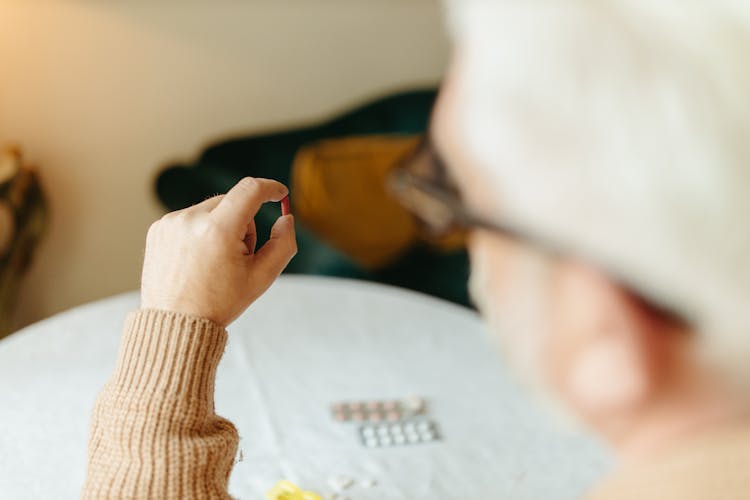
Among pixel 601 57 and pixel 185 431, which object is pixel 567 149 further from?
pixel 185 431

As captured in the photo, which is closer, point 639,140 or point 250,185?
point 639,140

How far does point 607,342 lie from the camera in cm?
52

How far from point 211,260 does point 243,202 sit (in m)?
0.08

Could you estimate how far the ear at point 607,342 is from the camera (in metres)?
0.51

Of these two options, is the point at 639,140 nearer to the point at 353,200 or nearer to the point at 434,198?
the point at 434,198

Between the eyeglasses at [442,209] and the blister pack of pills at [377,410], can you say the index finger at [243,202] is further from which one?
the blister pack of pills at [377,410]

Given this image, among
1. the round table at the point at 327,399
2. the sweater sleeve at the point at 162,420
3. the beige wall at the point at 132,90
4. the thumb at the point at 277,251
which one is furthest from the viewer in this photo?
the beige wall at the point at 132,90

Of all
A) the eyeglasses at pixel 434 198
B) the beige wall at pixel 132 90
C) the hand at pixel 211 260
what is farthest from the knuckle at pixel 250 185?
the beige wall at pixel 132 90

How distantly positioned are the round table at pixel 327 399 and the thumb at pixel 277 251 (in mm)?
337

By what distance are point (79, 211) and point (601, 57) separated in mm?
2204

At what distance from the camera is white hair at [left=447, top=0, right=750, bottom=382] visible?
484 millimetres

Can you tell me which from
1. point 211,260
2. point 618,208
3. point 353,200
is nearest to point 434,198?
point 618,208

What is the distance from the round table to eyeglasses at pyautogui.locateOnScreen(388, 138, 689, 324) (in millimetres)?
539

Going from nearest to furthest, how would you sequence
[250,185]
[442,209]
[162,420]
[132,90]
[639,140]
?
[639,140], [442,209], [162,420], [250,185], [132,90]
